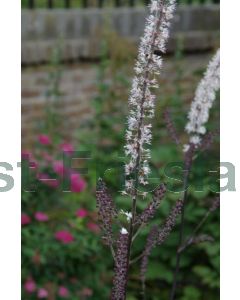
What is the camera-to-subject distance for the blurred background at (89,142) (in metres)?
3.29

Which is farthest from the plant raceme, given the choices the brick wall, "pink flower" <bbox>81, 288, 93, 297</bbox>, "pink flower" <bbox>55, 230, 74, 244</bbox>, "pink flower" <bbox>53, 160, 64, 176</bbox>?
the brick wall

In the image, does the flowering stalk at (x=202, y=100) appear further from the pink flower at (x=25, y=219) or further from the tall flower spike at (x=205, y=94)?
the pink flower at (x=25, y=219)

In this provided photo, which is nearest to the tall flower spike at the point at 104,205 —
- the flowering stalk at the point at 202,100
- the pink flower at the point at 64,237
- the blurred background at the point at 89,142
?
the flowering stalk at the point at 202,100

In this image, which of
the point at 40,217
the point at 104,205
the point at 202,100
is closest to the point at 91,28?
the point at 40,217

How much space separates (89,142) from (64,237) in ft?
4.62

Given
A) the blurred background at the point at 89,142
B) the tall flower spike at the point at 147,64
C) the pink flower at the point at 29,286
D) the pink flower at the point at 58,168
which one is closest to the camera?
the tall flower spike at the point at 147,64

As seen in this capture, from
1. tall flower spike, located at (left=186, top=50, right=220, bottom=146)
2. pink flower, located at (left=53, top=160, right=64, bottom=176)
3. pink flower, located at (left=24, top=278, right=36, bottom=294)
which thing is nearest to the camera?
tall flower spike, located at (left=186, top=50, right=220, bottom=146)

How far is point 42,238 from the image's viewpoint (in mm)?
3234

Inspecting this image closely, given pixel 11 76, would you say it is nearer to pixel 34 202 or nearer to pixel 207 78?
pixel 207 78

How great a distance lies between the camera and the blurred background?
3285mm

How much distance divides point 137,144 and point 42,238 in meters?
1.82

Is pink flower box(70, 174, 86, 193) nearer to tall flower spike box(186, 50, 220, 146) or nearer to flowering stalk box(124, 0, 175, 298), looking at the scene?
tall flower spike box(186, 50, 220, 146)

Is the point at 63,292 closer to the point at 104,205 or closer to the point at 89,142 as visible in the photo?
the point at 89,142
